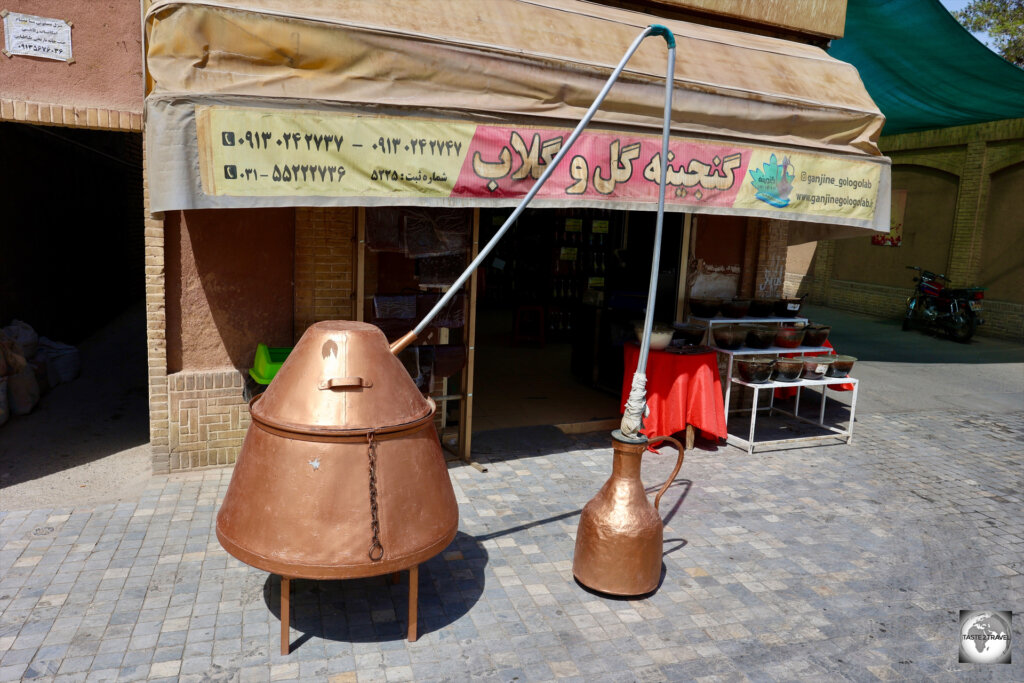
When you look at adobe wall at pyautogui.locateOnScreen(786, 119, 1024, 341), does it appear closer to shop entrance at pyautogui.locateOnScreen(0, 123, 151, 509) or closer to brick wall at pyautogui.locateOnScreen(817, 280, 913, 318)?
brick wall at pyautogui.locateOnScreen(817, 280, 913, 318)

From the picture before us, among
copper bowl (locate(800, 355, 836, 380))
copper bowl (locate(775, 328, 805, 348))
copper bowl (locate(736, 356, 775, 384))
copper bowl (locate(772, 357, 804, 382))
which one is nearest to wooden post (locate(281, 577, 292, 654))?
copper bowl (locate(736, 356, 775, 384))

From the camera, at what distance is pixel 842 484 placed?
6895mm

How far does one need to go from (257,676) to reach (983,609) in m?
4.43

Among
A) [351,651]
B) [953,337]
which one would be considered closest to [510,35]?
[351,651]

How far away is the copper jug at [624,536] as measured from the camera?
4.55m

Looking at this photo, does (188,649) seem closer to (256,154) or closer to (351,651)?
(351,651)

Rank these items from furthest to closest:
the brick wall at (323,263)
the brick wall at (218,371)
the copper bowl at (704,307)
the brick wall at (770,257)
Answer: the brick wall at (770,257) → the copper bowl at (704,307) → the brick wall at (323,263) → the brick wall at (218,371)

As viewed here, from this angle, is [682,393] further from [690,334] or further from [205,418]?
[205,418]

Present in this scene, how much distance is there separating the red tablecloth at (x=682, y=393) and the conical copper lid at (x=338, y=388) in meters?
3.94

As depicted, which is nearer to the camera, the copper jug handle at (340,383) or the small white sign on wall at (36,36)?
the copper jug handle at (340,383)

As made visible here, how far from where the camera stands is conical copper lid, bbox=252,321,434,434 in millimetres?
3734

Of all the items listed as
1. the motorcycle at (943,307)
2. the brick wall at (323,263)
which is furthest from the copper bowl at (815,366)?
the motorcycle at (943,307)

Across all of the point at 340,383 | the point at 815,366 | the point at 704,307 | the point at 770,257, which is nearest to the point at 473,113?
the point at 340,383

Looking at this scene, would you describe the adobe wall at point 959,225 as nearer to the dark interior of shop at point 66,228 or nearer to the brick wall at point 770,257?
the brick wall at point 770,257
